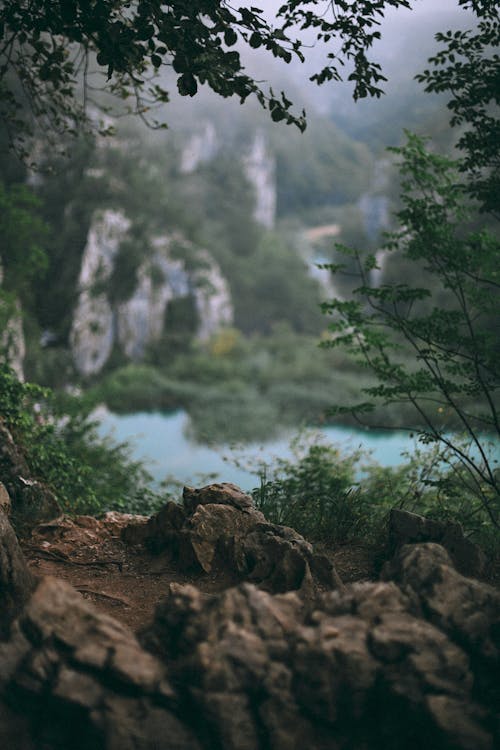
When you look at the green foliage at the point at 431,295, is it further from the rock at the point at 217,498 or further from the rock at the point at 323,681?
the rock at the point at 323,681

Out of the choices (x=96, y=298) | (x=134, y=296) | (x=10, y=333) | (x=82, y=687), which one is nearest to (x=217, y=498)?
(x=82, y=687)

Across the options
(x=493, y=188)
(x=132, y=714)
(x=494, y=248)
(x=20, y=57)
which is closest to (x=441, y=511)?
(x=494, y=248)

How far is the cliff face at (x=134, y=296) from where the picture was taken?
26.0m

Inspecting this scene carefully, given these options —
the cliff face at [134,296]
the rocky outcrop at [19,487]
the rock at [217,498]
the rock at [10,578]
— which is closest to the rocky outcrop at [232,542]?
the rock at [217,498]

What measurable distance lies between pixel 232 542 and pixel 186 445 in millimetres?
17684

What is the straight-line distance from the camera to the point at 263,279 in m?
41.8

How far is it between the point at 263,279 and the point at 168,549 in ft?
126

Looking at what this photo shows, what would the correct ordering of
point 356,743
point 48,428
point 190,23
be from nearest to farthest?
1. point 356,743
2. point 190,23
3. point 48,428

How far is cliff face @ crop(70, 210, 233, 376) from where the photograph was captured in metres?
26.0

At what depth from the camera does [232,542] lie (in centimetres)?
372

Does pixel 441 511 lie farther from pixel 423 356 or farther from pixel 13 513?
pixel 13 513

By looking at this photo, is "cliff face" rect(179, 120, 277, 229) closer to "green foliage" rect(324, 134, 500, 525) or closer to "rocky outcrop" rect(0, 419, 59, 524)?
"green foliage" rect(324, 134, 500, 525)

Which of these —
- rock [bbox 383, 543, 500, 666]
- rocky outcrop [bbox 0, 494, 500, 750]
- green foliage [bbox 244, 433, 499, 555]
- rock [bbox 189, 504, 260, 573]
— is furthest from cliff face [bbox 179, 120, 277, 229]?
rocky outcrop [bbox 0, 494, 500, 750]

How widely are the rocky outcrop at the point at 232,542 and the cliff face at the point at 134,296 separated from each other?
21.7m
